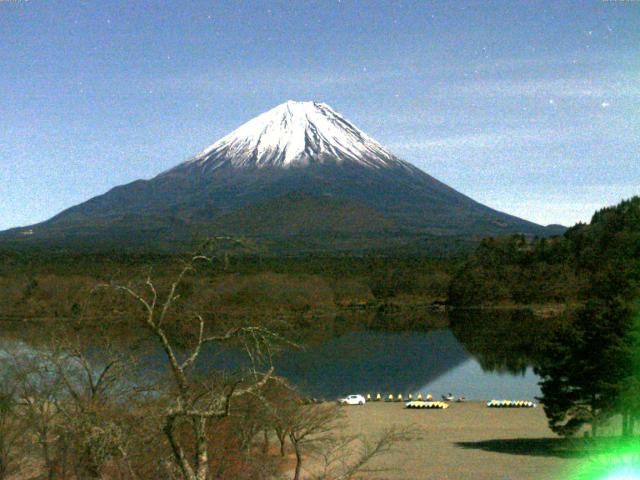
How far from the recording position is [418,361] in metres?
47.8

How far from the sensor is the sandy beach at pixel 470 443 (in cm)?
1836

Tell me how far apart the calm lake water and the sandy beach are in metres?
4.95

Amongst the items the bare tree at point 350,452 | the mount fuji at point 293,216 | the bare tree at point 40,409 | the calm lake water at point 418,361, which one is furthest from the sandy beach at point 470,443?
the mount fuji at point 293,216

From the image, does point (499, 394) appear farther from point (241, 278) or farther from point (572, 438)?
point (241, 278)

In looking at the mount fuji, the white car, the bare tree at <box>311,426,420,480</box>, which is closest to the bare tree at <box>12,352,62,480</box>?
the bare tree at <box>311,426,420,480</box>

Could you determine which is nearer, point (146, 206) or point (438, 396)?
point (438, 396)

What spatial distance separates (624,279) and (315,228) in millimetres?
148562

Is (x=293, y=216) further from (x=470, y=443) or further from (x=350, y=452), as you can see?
(x=350, y=452)

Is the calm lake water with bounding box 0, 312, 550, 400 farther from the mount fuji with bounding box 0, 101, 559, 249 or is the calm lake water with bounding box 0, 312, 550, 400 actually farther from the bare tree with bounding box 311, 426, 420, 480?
the mount fuji with bounding box 0, 101, 559, 249

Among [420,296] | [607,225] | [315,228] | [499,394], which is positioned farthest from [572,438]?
[315,228]

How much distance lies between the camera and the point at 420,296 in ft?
295

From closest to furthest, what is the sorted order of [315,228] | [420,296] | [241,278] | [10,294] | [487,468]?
1. [487,468]
2. [10,294]
3. [241,278]
4. [420,296]
5. [315,228]

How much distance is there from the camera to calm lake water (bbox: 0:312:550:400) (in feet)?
122

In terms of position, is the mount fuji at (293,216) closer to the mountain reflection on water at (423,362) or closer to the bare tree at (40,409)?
the mountain reflection on water at (423,362)
